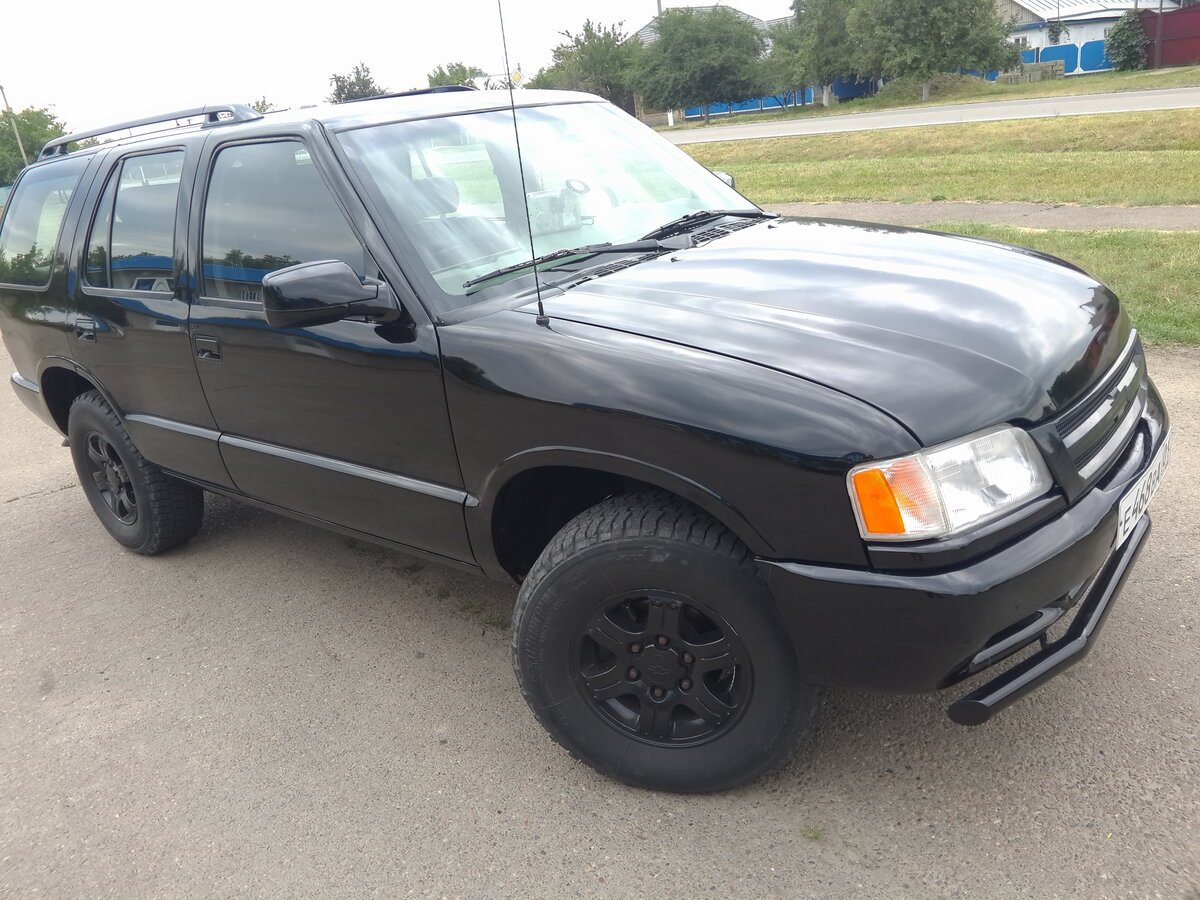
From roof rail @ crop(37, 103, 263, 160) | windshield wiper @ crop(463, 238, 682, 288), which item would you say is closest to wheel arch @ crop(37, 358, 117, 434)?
roof rail @ crop(37, 103, 263, 160)

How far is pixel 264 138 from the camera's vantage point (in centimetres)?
337

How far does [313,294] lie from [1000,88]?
38.9m

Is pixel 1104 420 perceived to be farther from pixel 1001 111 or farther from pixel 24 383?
pixel 1001 111

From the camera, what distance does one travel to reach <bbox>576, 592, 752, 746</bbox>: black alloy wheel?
2.44 meters

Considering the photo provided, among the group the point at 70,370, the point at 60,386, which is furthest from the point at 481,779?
the point at 60,386

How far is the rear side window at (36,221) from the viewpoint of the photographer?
4422mm

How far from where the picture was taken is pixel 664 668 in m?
2.52

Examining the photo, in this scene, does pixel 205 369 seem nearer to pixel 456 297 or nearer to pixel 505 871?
pixel 456 297

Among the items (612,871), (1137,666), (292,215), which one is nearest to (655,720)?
(612,871)

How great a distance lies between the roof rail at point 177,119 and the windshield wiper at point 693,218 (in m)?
1.64

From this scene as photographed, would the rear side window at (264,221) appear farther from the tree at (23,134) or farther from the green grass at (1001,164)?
the tree at (23,134)

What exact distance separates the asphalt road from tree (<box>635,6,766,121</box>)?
50.9 m

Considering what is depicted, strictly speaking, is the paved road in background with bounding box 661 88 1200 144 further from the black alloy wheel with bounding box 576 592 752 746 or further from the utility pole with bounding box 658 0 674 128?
the utility pole with bounding box 658 0 674 128

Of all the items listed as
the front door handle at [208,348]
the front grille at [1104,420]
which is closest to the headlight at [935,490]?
the front grille at [1104,420]
